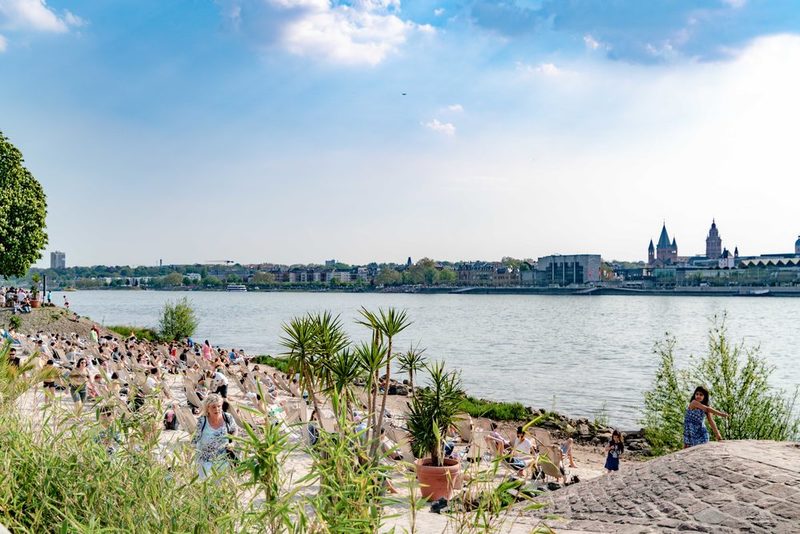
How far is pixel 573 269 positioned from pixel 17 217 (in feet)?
455

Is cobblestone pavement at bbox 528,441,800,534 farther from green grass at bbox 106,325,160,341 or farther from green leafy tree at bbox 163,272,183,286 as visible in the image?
green leafy tree at bbox 163,272,183,286

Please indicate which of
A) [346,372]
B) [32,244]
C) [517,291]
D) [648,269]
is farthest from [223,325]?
[648,269]

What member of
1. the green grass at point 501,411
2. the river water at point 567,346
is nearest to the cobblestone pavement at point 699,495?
the river water at point 567,346

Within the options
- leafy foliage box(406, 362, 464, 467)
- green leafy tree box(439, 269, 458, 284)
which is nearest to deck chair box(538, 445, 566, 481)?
leafy foliage box(406, 362, 464, 467)

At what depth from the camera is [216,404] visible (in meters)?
5.99

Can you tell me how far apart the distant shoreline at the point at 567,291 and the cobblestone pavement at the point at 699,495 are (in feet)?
423

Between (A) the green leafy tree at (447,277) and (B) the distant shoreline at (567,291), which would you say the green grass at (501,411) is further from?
(A) the green leafy tree at (447,277)

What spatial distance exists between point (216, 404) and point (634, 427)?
17189mm

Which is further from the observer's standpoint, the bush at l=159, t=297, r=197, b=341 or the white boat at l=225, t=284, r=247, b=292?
the white boat at l=225, t=284, r=247, b=292

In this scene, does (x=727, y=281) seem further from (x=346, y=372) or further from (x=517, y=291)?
(x=346, y=372)

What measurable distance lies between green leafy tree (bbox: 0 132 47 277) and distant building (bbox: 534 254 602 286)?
135286mm

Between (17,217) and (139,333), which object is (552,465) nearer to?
(17,217)

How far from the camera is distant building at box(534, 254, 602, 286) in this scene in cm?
15038

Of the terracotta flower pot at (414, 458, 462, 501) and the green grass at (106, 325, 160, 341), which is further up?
the terracotta flower pot at (414, 458, 462, 501)
